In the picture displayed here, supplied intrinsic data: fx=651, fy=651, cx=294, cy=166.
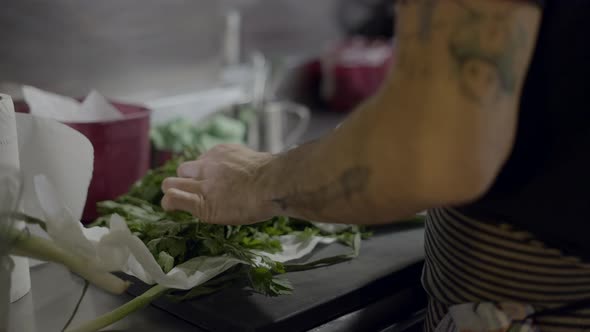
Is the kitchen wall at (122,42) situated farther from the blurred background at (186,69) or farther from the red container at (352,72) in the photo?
the red container at (352,72)

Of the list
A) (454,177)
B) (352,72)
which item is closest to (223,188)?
(454,177)

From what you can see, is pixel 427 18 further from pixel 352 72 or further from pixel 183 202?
pixel 352 72

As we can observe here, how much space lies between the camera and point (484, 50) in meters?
0.61

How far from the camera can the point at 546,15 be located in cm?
65

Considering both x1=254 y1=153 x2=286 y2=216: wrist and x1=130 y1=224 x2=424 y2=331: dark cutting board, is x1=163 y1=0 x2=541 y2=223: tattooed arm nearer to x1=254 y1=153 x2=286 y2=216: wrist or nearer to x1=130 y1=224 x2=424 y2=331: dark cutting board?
x1=254 y1=153 x2=286 y2=216: wrist

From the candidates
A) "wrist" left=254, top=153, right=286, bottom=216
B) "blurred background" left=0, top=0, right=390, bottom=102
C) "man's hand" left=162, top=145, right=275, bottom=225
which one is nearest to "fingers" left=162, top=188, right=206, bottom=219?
"man's hand" left=162, top=145, right=275, bottom=225

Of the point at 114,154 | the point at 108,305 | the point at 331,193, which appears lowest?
the point at 108,305

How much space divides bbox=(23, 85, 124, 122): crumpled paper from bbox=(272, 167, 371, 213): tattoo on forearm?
667 mm

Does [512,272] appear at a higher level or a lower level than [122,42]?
lower

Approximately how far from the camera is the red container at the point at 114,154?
126 cm

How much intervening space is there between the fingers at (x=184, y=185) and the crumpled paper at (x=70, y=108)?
15.5 inches

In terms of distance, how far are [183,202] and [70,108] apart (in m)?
0.53

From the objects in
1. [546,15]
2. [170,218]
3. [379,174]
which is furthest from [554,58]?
[170,218]

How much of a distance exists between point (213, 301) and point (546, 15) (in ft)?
1.78
